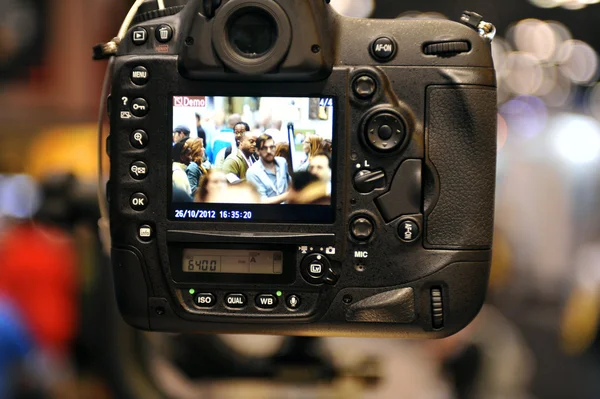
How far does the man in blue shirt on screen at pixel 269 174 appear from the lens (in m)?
0.59

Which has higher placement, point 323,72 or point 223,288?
point 323,72

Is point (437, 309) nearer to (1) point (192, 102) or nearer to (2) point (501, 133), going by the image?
(1) point (192, 102)

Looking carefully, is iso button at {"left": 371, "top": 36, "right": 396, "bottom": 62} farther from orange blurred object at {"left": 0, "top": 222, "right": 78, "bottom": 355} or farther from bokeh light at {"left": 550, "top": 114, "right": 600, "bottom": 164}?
bokeh light at {"left": 550, "top": 114, "right": 600, "bottom": 164}

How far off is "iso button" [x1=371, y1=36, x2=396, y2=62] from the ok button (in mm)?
226

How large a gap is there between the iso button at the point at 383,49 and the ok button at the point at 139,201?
8.9 inches

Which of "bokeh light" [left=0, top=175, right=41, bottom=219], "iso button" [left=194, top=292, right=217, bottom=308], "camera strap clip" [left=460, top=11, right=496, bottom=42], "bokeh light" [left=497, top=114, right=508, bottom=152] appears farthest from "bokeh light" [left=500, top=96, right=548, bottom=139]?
"iso button" [left=194, top=292, right=217, bottom=308]

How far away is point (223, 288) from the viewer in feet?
2.02

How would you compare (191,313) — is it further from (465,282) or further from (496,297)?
(496,297)

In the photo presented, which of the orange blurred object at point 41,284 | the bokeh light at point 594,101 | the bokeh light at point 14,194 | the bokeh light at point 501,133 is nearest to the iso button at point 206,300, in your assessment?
the bokeh light at point 501,133

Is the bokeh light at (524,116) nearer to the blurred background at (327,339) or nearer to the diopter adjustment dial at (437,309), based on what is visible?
the blurred background at (327,339)

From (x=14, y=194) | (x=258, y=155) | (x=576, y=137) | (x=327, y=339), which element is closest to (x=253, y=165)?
(x=258, y=155)

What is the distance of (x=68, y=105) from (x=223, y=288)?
5.27ft

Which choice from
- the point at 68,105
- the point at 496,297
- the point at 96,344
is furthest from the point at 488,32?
the point at 496,297

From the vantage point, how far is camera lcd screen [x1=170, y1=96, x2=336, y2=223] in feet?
1.94
